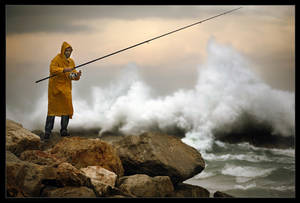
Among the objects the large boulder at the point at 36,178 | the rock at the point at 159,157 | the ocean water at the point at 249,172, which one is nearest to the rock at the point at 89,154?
the rock at the point at 159,157

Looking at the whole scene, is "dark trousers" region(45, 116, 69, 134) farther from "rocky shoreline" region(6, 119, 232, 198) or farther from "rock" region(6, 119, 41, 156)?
"rock" region(6, 119, 41, 156)

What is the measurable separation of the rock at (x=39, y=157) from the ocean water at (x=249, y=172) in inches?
124

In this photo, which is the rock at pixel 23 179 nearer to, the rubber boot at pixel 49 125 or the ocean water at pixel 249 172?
the rubber boot at pixel 49 125

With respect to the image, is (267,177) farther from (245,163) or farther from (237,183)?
(245,163)

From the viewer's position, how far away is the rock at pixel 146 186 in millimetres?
7270

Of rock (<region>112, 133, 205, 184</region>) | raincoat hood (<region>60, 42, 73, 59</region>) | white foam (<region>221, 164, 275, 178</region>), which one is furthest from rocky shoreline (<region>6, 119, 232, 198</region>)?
white foam (<region>221, 164, 275, 178</region>)

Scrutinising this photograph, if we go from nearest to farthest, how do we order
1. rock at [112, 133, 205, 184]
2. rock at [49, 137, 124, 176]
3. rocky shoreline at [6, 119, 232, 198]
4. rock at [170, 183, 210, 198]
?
1. rocky shoreline at [6, 119, 232, 198]
2. rock at [170, 183, 210, 198]
3. rock at [49, 137, 124, 176]
4. rock at [112, 133, 205, 184]

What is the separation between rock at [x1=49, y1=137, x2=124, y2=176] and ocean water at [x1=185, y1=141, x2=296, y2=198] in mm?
2040

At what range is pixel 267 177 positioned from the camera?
29.9 ft

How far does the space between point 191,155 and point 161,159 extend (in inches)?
31.2

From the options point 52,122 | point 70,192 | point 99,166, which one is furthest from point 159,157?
point 52,122

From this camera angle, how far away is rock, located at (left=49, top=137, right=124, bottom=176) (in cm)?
805

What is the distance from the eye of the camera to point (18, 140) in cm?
829
